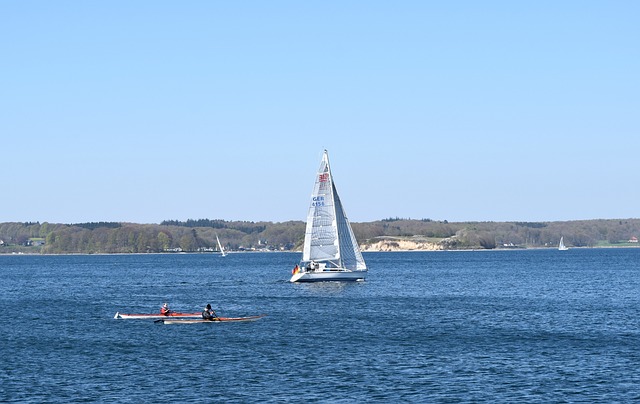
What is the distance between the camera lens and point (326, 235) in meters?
122

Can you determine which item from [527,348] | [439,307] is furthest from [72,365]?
[439,307]

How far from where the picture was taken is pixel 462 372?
53.8 meters

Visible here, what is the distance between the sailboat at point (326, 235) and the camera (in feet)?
399

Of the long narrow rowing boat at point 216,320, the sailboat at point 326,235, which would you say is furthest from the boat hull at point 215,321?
the sailboat at point 326,235

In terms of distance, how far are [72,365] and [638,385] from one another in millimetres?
32342

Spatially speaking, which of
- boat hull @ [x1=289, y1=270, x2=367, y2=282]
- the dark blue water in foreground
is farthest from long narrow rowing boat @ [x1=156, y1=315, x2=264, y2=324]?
boat hull @ [x1=289, y1=270, x2=367, y2=282]

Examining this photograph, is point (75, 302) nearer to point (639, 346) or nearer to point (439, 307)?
point (439, 307)

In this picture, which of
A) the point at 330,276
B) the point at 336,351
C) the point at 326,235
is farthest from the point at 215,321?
the point at 326,235

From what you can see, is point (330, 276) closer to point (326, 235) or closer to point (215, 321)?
point (326, 235)

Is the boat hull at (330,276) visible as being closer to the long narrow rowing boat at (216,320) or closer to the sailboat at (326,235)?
the sailboat at (326,235)

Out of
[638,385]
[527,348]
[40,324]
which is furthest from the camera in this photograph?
[40,324]

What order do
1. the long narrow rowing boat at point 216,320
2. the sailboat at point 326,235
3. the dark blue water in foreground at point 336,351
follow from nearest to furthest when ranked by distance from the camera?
the dark blue water in foreground at point 336,351
the long narrow rowing boat at point 216,320
the sailboat at point 326,235

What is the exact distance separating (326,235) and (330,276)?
5.23 meters

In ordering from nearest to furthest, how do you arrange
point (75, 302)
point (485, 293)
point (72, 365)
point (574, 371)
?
1. point (574, 371)
2. point (72, 365)
3. point (75, 302)
4. point (485, 293)
